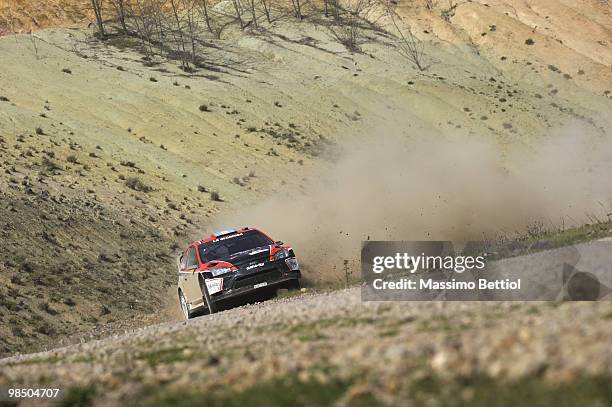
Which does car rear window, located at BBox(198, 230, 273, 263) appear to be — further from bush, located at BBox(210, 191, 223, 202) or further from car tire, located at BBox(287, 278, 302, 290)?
bush, located at BBox(210, 191, 223, 202)

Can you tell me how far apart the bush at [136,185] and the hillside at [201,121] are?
0.08m

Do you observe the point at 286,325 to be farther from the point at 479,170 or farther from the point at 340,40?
the point at 340,40

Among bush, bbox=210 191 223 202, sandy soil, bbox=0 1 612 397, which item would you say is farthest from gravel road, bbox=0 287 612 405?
bush, bbox=210 191 223 202

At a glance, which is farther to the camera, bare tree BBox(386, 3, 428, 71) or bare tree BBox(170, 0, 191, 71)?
bare tree BBox(386, 3, 428, 71)

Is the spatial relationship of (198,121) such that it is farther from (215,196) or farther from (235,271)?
(235,271)

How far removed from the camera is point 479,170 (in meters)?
47.4

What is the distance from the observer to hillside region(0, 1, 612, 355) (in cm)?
2570

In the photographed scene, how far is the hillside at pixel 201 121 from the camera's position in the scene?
25.7m

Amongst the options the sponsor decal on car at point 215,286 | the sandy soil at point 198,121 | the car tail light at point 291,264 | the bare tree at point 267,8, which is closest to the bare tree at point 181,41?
the sandy soil at point 198,121

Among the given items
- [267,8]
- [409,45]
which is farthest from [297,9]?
[409,45]

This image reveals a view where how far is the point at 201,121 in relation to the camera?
47.7 metres

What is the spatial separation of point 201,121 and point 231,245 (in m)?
30.5

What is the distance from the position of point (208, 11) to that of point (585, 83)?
3071 cm

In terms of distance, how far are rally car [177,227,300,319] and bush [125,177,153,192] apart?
61.4ft
